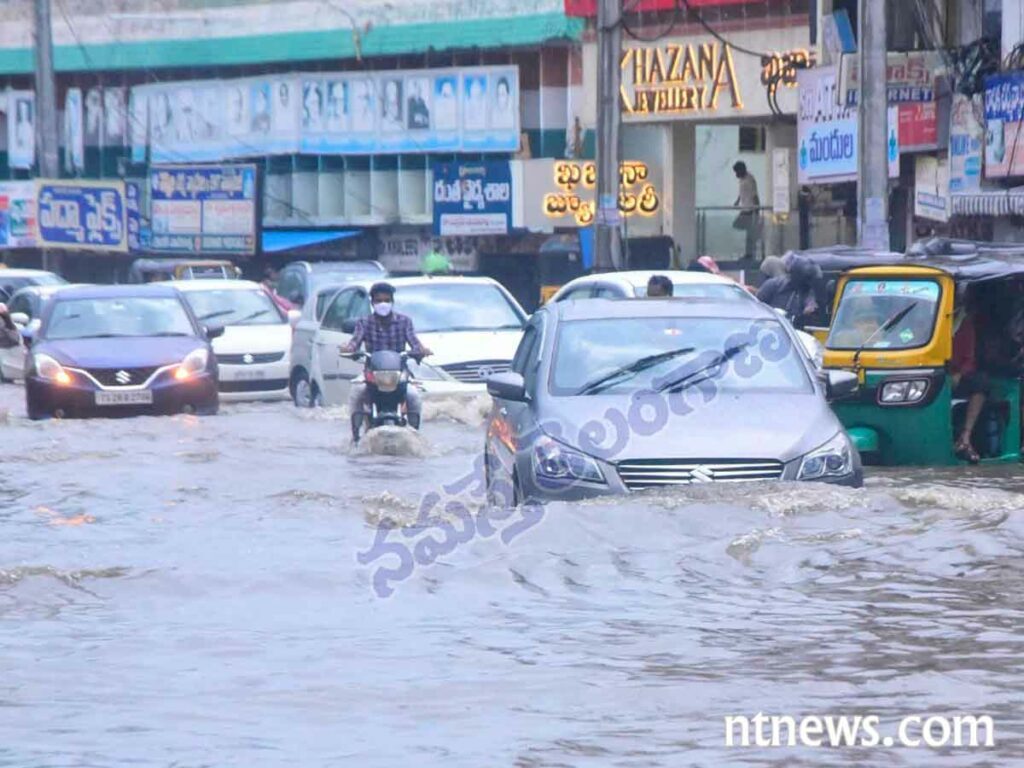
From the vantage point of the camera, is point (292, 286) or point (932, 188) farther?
point (292, 286)

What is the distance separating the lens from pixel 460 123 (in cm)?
4206

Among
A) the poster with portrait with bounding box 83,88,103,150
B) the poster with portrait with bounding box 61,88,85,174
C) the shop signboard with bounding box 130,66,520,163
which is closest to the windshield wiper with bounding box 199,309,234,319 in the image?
the shop signboard with bounding box 130,66,520,163

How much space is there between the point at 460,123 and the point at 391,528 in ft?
99.4

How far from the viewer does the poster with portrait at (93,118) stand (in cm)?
5184

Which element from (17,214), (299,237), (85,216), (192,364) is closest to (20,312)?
(192,364)

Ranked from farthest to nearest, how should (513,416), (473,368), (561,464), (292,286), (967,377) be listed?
(292,286) < (473,368) < (967,377) < (513,416) < (561,464)

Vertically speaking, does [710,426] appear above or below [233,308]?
below

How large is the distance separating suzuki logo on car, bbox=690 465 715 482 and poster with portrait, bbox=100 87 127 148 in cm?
4190

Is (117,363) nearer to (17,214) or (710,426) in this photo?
(710,426)

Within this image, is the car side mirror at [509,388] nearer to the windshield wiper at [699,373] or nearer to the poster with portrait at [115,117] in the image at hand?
the windshield wiper at [699,373]

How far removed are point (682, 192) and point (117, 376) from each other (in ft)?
63.5

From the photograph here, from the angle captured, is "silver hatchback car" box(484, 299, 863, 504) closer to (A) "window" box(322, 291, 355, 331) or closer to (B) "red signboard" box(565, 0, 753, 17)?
(A) "window" box(322, 291, 355, 331)

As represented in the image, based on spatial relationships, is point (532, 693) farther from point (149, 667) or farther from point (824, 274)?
point (824, 274)

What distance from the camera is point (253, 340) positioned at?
25078 mm
